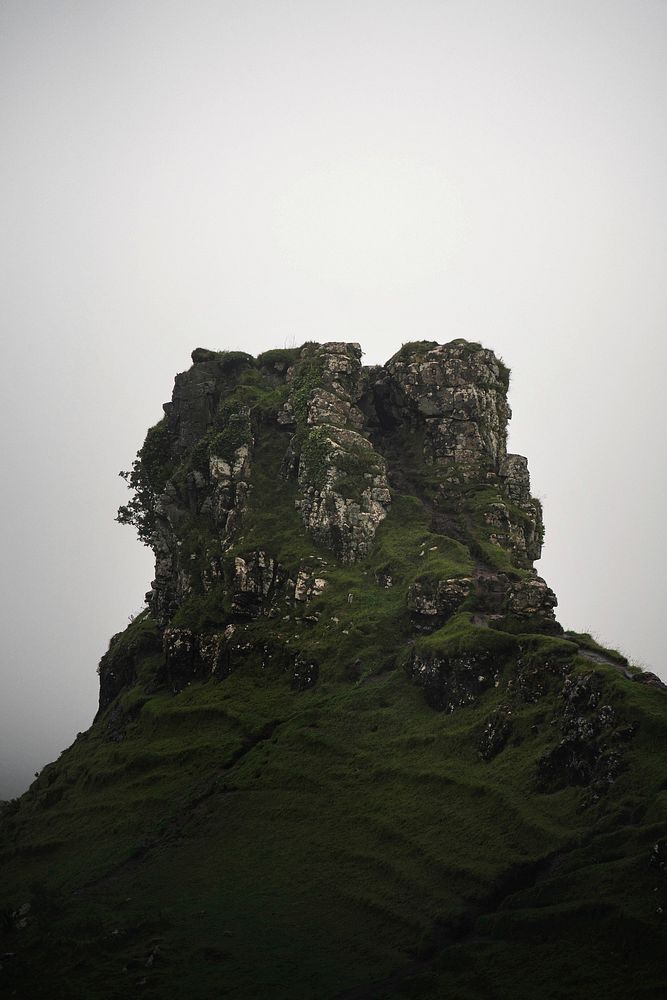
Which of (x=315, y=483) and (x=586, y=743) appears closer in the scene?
(x=586, y=743)

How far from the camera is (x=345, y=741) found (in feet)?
220

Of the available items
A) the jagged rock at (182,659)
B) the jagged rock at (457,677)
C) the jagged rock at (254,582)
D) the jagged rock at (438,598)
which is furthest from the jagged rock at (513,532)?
the jagged rock at (182,659)

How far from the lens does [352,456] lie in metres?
93.2

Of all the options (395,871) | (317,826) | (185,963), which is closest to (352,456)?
(317,826)

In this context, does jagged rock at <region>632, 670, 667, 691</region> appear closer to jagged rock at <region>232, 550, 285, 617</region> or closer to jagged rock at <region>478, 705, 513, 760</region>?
jagged rock at <region>478, 705, 513, 760</region>

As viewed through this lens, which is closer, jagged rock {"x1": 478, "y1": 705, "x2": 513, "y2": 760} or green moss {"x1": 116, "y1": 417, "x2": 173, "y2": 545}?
jagged rock {"x1": 478, "y1": 705, "x2": 513, "y2": 760}

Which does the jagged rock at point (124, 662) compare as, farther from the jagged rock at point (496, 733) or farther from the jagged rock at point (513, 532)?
the jagged rock at point (496, 733)

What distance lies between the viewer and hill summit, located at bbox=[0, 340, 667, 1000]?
4412cm

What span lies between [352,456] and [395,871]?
4969 cm

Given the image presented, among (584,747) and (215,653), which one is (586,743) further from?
(215,653)

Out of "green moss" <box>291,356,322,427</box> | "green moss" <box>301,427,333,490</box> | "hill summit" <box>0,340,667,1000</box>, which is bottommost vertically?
"hill summit" <box>0,340,667,1000</box>

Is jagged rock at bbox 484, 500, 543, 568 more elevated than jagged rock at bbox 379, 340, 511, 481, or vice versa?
jagged rock at bbox 379, 340, 511, 481

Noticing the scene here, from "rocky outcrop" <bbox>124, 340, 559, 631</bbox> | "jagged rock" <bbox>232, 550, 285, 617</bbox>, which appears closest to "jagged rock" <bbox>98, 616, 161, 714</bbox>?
"rocky outcrop" <bbox>124, 340, 559, 631</bbox>

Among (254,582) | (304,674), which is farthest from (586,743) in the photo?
(254,582)
